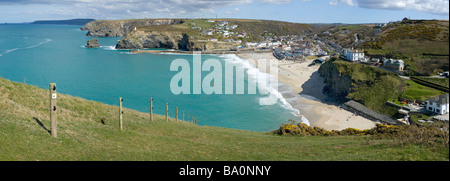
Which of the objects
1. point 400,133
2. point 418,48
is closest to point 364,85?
point 418,48

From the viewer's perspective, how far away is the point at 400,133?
12.9m

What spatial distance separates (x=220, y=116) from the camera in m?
34.7

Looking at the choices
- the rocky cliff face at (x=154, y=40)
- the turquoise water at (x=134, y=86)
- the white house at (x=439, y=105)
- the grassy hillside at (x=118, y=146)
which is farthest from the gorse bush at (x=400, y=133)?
the rocky cliff face at (x=154, y=40)

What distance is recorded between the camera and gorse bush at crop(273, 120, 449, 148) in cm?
977

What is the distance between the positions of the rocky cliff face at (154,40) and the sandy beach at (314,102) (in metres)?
58.5

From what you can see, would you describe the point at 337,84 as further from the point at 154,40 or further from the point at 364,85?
the point at 154,40

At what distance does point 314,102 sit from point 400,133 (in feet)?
87.9

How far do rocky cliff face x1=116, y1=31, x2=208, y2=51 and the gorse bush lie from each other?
96.2 metres
